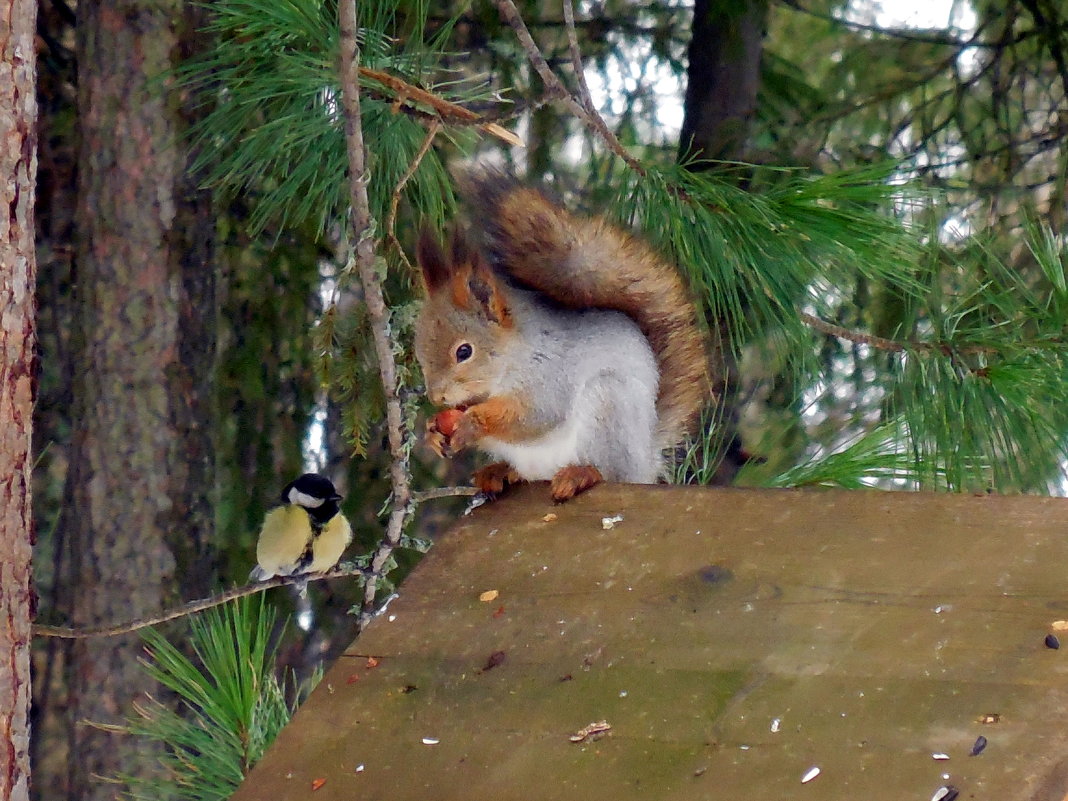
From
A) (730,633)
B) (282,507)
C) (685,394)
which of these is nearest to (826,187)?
(685,394)

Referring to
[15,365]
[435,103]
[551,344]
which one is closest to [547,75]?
[435,103]

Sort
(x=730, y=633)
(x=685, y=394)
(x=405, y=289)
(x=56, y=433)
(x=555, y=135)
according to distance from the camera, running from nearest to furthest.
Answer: (x=730, y=633) < (x=685, y=394) < (x=405, y=289) < (x=555, y=135) < (x=56, y=433)

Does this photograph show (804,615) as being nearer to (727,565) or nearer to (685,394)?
(727,565)

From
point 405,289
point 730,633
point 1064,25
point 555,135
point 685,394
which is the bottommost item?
point 730,633

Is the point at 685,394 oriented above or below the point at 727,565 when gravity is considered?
above

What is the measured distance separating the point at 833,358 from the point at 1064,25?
66 centimetres

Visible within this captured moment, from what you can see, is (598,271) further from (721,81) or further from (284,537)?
(721,81)

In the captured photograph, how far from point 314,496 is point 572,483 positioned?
676 millimetres

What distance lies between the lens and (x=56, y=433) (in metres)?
2.51

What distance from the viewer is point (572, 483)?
129cm

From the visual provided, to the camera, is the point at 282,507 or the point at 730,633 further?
the point at 282,507

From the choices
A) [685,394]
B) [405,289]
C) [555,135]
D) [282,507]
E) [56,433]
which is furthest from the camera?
[56,433]

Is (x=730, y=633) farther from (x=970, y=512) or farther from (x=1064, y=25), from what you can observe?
(x=1064, y=25)

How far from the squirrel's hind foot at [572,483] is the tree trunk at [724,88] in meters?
0.71
